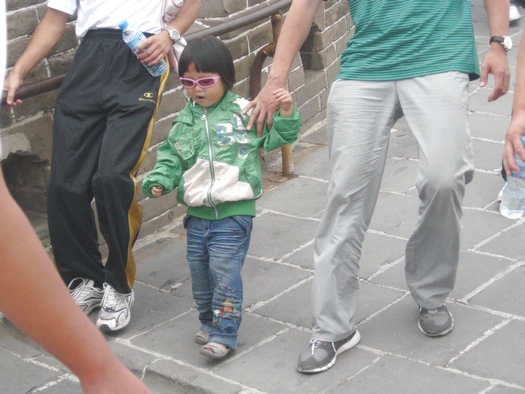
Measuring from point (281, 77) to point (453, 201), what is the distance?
0.79 m

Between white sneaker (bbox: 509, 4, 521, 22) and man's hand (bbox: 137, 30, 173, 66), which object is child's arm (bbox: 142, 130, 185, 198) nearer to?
man's hand (bbox: 137, 30, 173, 66)

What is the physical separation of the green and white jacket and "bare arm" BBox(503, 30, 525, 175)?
0.84 m

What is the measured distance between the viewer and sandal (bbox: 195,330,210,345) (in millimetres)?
3629

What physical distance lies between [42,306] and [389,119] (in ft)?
A: 6.75

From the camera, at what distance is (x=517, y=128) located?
9.42ft

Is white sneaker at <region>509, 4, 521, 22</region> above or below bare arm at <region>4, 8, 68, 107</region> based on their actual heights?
below

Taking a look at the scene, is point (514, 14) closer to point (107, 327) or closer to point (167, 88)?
point (167, 88)

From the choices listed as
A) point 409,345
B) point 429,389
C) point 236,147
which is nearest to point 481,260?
point 409,345

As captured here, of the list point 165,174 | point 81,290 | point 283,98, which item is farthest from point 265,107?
point 81,290

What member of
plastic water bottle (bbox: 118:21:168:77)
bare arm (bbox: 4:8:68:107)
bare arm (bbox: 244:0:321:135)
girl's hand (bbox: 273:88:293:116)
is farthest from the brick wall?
girl's hand (bbox: 273:88:293:116)

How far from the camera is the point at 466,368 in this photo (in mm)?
3303

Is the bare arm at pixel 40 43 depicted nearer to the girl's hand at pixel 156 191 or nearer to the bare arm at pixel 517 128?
the girl's hand at pixel 156 191

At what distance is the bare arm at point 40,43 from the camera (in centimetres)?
380

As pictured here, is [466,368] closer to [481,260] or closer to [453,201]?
[453,201]
